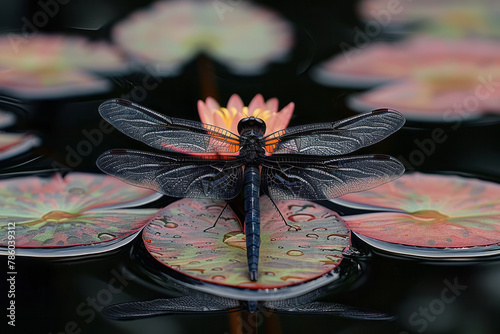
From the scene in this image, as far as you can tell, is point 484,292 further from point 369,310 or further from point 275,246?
point 275,246

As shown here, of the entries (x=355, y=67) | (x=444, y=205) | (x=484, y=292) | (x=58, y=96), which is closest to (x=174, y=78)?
(x=58, y=96)

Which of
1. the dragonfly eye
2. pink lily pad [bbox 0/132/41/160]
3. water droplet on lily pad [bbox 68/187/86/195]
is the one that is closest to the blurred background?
pink lily pad [bbox 0/132/41/160]

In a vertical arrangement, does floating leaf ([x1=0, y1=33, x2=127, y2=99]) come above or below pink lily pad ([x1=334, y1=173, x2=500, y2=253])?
above

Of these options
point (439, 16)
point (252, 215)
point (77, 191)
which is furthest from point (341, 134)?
point (439, 16)

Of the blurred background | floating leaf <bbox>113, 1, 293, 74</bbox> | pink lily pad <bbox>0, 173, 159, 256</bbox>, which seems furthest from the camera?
floating leaf <bbox>113, 1, 293, 74</bbox>

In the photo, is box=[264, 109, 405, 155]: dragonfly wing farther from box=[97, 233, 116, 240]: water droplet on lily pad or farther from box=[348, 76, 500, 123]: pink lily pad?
box=[97, 233, 116, 240]: water droplet on lily pad

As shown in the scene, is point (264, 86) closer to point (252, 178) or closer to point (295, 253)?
point (252, 178)
